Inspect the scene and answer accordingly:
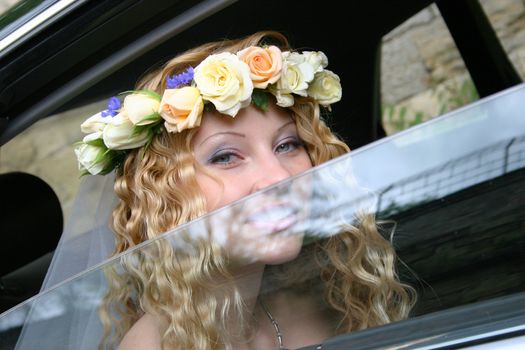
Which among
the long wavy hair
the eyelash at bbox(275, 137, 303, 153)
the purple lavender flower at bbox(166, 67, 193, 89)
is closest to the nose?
the eyelash at bbox(275, 137, 303, 153)

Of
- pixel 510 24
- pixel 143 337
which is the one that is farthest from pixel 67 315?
pixel 510 24

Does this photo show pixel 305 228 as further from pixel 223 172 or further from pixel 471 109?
pixel 223 172

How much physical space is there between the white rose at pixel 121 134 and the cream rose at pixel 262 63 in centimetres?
28

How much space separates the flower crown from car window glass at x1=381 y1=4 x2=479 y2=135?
43 centimetres

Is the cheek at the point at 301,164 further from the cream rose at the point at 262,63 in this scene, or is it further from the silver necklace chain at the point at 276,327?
the silver necklace chain at the point at 276,327

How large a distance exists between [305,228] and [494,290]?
0.29m

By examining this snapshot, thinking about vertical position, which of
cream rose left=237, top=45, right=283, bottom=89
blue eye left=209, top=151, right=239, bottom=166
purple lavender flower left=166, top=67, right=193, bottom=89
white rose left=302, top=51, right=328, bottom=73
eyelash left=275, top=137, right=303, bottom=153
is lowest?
eyelash left=275, top=137, right=303, bottom=153

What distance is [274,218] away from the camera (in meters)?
1.39

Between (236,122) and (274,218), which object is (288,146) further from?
(274,218)

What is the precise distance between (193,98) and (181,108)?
37mm

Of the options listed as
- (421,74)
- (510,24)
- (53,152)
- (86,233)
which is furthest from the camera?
(421,74)

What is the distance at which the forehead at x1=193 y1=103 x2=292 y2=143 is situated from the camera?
2.04 m

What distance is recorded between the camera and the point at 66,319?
154 cm

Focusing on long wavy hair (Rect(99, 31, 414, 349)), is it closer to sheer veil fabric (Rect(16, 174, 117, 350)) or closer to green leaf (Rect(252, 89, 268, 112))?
sheer veil fabric (Rect(16, 174, 117, 350))
